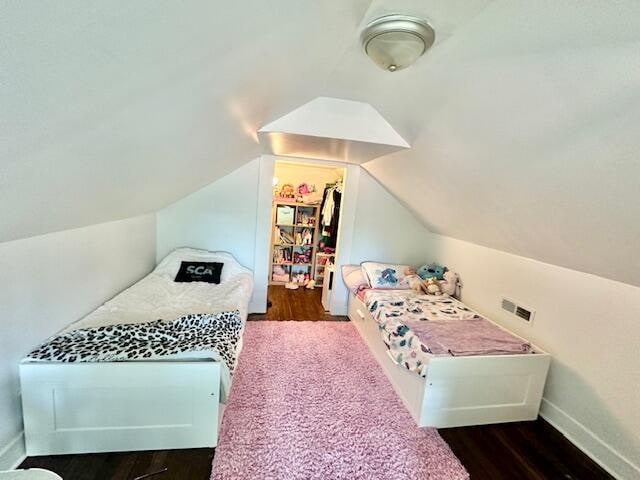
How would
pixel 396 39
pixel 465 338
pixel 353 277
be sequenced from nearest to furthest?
1. pixel 396 39
2. pixel 465 338
3. pixel 353 277

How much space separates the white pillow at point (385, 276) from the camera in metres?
3.22

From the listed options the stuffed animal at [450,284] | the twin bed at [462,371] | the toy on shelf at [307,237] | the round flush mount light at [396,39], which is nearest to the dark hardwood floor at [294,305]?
the toy on shelf at [307,237]

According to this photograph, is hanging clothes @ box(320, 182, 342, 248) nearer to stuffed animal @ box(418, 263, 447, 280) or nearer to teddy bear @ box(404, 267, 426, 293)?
teddy bear @ box(404, 267, 426, 293)

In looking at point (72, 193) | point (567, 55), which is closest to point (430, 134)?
point (567, 55)

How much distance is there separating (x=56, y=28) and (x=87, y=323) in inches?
76.2

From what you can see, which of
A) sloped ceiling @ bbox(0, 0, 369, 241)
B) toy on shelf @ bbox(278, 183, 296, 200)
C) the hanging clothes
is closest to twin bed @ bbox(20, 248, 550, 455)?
sloped ceiling @ bbox(0, 0, 369, 241)

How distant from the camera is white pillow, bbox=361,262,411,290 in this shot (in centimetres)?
322

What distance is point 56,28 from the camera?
53 centimetres

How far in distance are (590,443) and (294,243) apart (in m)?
3.75

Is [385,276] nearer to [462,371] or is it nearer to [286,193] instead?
[462,371]

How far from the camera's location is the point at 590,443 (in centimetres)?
183

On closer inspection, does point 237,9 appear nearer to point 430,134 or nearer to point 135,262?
point 430,134

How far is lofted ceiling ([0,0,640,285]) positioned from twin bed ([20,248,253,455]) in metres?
0.67

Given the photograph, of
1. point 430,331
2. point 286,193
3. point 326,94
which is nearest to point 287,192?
point 286,193
